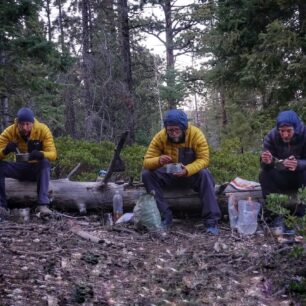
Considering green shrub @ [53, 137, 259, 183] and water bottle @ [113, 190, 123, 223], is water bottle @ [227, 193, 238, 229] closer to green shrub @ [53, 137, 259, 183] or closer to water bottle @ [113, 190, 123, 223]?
water bottle @ [113, 190, 123, 223]

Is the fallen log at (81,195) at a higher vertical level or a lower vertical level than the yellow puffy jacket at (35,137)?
lower

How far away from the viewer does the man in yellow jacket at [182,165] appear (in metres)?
5.75

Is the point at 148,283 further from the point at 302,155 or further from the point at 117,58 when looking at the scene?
the point at 117,58

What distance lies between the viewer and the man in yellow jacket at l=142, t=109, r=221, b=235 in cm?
575

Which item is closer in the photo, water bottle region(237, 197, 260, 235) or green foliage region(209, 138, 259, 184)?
water bottle region(237, 197, 260, 235)

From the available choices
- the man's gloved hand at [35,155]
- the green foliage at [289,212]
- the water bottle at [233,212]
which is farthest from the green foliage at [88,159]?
the green foliage at [289,212]

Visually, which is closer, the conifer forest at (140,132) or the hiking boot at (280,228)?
the conifer forest at (140,132)

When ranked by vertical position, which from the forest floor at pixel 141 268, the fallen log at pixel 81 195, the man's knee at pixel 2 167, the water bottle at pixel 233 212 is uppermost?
the man's knee at pixel 2 167

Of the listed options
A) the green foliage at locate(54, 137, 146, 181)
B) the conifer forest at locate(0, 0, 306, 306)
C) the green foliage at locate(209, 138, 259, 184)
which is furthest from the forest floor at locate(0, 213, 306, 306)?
the green foliage at locate(54, 137, 146, 181)

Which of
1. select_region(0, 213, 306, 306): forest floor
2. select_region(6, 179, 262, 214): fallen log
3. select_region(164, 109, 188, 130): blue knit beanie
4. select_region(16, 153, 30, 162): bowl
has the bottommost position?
select_region(0, 213, 306, 306): forest floor

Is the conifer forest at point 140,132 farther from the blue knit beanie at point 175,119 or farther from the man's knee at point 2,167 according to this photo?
the blue knit beanie at point 175,119

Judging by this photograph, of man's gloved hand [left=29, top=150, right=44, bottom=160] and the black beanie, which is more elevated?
the black beanie

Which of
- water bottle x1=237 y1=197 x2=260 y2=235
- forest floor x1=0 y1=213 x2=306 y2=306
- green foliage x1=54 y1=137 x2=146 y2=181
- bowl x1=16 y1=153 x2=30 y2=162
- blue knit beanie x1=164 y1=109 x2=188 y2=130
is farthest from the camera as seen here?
green foliage x1=54 y1=137 x2=146 y2=181

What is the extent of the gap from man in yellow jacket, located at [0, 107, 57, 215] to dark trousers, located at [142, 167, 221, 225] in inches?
51.2
